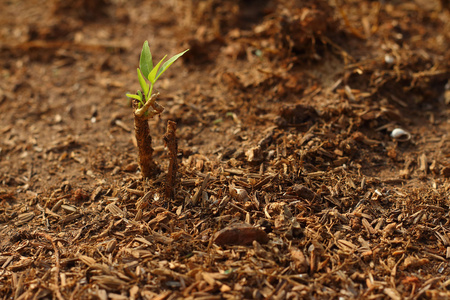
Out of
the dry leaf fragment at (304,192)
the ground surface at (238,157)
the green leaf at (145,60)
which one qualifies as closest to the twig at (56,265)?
the ground surface at (238,157)

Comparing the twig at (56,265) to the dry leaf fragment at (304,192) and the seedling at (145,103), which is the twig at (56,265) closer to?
the seedling at (145,103)

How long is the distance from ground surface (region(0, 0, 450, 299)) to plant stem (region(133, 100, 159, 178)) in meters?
0.08

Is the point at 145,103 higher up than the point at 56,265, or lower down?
higher up

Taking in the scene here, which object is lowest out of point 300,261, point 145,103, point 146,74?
point 300,261

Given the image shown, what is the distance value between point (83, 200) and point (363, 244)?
1874 mm

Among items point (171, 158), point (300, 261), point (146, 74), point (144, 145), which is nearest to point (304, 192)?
point (300, 261)

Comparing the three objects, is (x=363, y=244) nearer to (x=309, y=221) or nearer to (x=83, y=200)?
(x=309, y=221)

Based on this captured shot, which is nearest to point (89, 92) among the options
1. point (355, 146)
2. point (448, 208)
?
point (355, 146)

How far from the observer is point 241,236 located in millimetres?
2320

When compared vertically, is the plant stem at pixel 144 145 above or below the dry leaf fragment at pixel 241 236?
above

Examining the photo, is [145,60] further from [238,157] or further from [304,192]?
[304,192]

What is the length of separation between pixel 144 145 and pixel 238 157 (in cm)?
71

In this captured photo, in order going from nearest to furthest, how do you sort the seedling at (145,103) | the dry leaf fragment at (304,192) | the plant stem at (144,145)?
1. the seedling at (145,103)
2. the plant stem at (144,145)
3. the dry leaf fragment at (304,192)

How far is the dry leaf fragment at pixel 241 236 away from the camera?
91.0 inches
